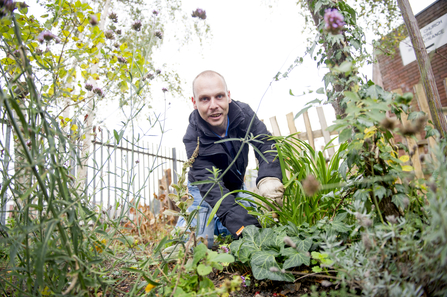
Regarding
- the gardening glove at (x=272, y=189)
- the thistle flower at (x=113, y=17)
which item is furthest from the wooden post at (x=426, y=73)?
the thistle flower at (x=113, y=17)

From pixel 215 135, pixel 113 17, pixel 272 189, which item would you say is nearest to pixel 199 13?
pixel 113 17

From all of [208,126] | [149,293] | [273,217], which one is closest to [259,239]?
[273,217]

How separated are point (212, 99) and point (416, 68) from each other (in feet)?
31.4

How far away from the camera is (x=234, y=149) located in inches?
90.9

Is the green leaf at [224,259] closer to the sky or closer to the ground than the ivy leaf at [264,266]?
closer to the sky

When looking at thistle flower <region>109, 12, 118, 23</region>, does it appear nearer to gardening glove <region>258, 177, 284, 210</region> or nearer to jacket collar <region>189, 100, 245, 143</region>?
jacket collar <region>189, 100, 245, 143</region>

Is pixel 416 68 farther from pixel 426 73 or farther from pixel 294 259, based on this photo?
pixel 294 259

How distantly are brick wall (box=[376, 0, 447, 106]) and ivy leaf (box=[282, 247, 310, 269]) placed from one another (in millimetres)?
7545

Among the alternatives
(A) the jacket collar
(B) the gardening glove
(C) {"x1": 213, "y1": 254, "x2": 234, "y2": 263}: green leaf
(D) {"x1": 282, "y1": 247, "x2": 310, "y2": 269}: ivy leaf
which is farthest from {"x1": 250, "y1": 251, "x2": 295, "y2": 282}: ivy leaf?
(A) the jacket collar

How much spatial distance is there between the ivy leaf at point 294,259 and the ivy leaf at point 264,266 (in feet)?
0.16

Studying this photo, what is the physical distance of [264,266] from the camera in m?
1.07

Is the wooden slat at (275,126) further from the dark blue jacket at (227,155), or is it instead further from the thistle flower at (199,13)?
the thistle flower at (199,13)

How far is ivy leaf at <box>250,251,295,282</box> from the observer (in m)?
1.01

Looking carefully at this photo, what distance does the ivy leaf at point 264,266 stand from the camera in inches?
39.9
